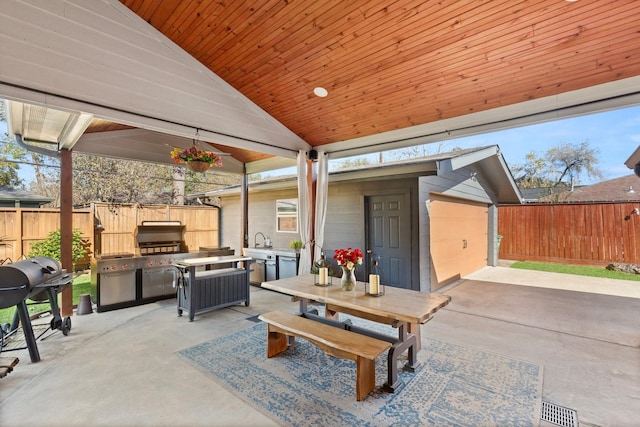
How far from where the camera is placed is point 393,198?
5547 millimetres

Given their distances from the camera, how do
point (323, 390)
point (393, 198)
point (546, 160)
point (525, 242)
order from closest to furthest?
point (323, 390), point (393, 198), point (525, 242), point (546, 160)

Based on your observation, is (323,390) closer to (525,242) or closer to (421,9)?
(421,9)

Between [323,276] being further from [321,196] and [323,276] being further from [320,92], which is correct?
[320,92]

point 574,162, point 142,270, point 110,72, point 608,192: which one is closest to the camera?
point 110,72

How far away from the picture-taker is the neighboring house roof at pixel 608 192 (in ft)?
37.2

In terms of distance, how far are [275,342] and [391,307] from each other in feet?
4.28

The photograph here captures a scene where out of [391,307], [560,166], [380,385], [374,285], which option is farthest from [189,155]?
[560,166]

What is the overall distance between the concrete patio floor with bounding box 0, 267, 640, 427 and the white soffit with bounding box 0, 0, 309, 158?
8.36 ft

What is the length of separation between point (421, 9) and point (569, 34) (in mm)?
1227

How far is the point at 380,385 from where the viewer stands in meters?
2.48

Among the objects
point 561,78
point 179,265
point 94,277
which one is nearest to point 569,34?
point 561,78

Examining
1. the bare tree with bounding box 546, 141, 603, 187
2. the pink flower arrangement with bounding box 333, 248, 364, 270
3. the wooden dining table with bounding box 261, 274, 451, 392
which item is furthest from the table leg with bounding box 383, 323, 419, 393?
the bare tree with bounding box 546, 141, 603, 187

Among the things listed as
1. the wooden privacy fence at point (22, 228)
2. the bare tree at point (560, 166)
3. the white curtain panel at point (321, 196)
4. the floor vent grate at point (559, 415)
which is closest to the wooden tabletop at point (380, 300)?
the floor vent grate at point (559, 415)

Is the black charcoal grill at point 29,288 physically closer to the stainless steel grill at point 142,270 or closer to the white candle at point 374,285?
the stainless steel grill at point 142,270
